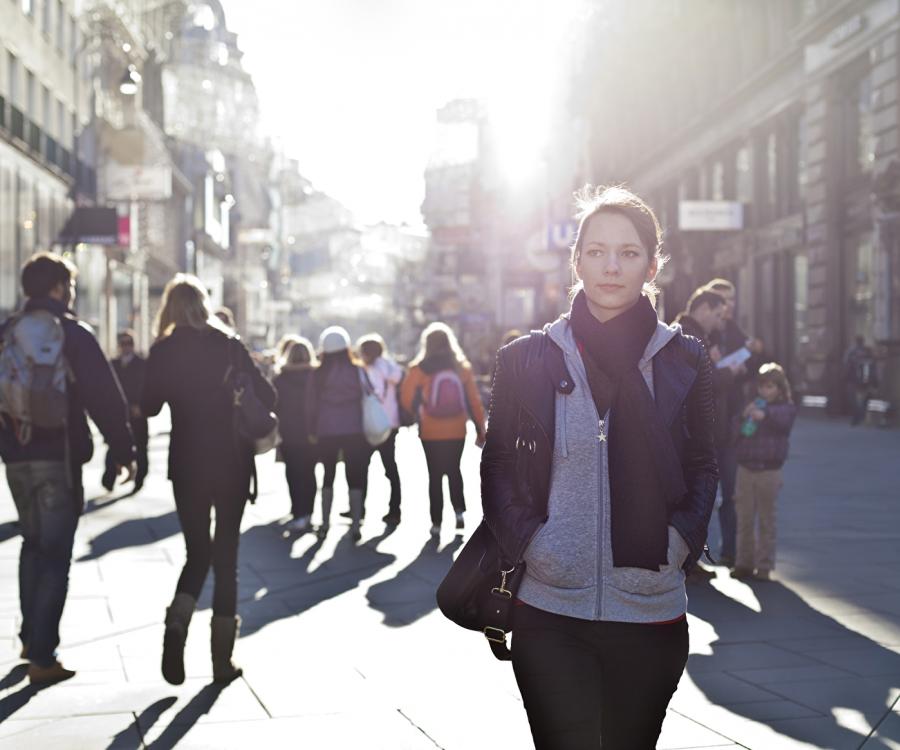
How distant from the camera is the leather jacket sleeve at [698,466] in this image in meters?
3.25

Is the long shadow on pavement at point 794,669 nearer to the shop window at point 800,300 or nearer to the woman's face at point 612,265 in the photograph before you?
the woman's face at point 612,265

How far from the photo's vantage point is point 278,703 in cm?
599

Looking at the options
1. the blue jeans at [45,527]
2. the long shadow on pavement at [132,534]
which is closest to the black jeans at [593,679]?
the blue jeans at [45,527]

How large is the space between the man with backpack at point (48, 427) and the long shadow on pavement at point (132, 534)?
3881 mm

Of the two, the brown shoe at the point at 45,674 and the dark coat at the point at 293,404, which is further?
the dark coat at the point at 293,404

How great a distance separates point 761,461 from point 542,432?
248 inches

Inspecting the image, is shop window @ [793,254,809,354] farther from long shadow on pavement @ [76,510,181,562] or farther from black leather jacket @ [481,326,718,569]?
black leather jacket @ [481,326,718,569]

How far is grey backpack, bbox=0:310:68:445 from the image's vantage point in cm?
648

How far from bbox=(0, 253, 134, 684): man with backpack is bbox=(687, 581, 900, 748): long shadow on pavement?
9.33ft

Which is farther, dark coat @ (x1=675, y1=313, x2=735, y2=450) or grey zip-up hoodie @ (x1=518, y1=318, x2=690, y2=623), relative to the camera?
dark coat @ (x1=675, y1=313, x2=735, y2=450)

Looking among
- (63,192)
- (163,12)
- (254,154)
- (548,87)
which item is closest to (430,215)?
(254,154)

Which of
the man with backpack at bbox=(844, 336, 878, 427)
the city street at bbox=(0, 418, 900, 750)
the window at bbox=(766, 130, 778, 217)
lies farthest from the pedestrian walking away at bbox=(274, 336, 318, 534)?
the window at bbox=(766, 130, 778, 217)

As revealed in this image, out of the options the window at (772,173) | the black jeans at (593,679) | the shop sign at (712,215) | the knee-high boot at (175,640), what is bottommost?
the knee-high boot at (175,640)

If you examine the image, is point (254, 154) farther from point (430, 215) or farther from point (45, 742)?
point (45, 742)
